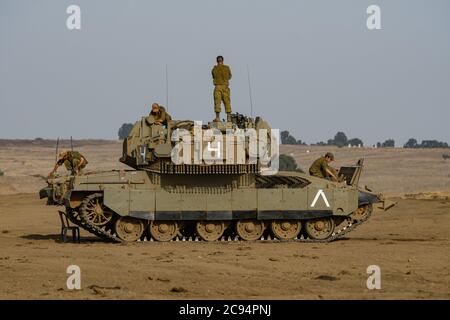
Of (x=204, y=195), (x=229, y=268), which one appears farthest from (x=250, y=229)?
(x=229, y=268)

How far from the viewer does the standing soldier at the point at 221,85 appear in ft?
99.2

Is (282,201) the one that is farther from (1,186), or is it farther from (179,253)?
(1,186)

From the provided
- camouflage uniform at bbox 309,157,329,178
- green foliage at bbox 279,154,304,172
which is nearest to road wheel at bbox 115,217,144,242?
camouflage uniform at bbox 309,157,329,178

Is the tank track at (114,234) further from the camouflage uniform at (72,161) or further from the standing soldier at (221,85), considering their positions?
the standing soldier at (221,85)

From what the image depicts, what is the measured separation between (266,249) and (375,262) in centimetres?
390

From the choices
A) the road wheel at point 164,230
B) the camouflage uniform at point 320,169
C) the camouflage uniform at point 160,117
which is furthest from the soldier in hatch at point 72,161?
the camouflage uniform at point 320,169

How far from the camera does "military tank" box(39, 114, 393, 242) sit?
28.5 meters

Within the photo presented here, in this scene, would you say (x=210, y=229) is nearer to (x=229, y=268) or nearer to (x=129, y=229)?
(x=129, y=229)

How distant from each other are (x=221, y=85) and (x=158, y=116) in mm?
1922

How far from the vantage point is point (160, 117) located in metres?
29.9

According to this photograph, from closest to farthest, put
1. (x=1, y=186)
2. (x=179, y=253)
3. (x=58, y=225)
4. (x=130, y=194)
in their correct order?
1. (x=179, y=253)
2. (x=130, y=194)
3. (x=58, y=225)
4. (x=1, y=186)
